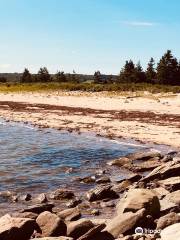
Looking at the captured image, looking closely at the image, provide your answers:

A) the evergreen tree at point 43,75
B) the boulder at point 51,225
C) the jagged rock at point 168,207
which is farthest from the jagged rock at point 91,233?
the evergreen tree at point 43,75

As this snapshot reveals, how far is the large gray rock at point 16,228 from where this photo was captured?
469 inches

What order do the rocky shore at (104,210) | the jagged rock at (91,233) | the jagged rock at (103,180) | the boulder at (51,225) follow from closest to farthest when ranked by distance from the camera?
the jagged rock at (91,233)
the rocky shore at (104,210)
the boulder at (51,225)
the jagged rock at (103,180)

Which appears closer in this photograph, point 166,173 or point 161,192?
point 161,192

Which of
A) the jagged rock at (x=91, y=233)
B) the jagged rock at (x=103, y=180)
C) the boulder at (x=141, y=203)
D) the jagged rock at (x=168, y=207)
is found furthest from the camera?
the jagged rock at (x=103, y=180)

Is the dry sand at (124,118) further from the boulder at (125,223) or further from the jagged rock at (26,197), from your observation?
the boulder at (125,223)

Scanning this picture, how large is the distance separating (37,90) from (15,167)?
249 ft

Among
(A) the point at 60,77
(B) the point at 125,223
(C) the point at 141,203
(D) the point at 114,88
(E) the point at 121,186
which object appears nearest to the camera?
(B) the point at 125,223

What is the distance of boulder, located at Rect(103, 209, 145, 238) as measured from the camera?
481 inches

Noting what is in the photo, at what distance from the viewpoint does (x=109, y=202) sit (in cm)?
1670

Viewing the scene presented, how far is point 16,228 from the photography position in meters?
12.1

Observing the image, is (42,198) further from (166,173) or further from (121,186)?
(166,173)

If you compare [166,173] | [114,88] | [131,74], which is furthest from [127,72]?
[166,173]

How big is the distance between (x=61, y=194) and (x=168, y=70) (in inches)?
3253

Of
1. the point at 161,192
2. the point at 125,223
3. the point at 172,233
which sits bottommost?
the point at 161,192
